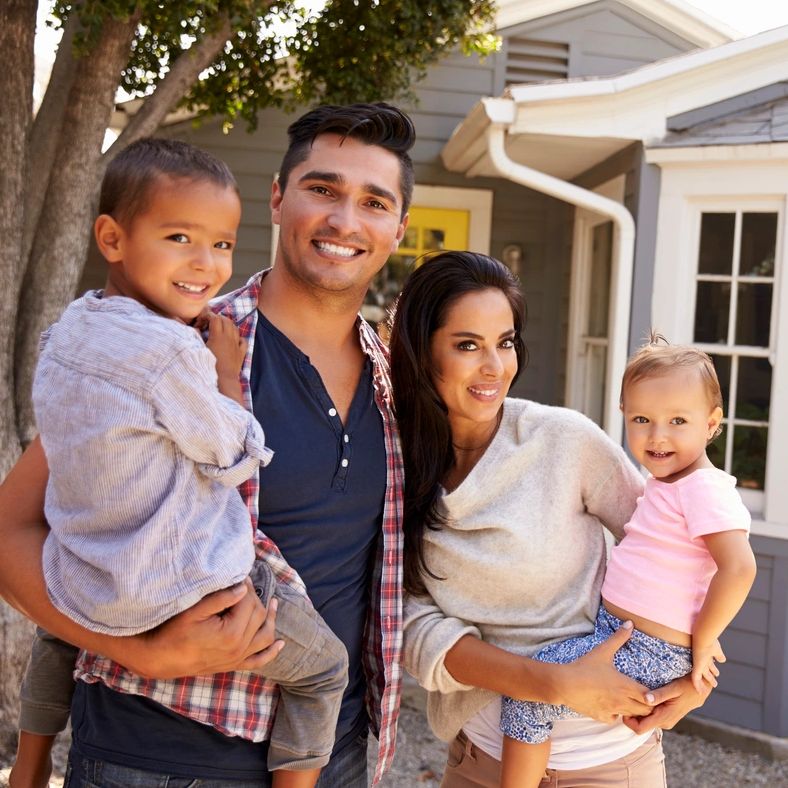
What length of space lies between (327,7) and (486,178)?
217cm

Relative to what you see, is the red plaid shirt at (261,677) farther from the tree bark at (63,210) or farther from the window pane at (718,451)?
the window pane at (718,451)

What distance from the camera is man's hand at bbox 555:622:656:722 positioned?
6.33 feet

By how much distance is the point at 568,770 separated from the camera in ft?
6.71

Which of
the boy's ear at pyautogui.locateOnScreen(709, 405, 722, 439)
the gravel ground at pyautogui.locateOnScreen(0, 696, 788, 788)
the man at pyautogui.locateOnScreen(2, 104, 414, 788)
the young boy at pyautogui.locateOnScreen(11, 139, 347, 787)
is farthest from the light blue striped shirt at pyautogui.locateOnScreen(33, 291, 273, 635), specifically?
the gravel ground at pyautogui.locateOnScreen(0, 696, 788, 788)

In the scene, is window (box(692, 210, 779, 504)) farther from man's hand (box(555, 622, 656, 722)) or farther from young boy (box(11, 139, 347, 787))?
young boy (box(11, 139, 347, 787))

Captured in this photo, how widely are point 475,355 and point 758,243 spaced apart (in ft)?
12.0

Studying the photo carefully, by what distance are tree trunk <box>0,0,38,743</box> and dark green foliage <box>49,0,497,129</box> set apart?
92 centimetres

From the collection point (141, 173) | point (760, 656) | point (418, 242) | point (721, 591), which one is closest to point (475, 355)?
point (721, 591)

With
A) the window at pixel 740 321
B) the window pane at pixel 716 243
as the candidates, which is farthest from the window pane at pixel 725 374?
the window pane at pixel 716 243

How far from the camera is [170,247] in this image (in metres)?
1.70

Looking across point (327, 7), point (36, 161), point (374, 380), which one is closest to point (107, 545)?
point (374, 380)

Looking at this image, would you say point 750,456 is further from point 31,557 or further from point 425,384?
point 31,557

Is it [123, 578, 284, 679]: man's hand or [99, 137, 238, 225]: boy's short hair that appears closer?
[123, 578, 284, 679]: man's hand

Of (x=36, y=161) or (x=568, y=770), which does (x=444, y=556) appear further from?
(x=36, y=161)
